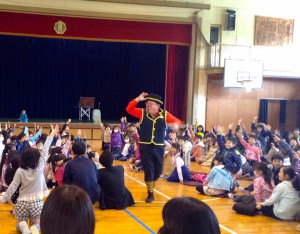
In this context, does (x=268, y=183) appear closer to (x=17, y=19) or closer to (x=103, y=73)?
(x=17, y=19)

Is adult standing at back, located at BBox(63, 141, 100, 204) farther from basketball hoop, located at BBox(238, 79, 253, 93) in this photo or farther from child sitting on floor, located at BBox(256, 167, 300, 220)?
basketball hoop, located at BBox(238, 79, 253, 93)

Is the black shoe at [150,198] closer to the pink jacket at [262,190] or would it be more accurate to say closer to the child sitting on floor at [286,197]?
the pink jacket at [262,190]

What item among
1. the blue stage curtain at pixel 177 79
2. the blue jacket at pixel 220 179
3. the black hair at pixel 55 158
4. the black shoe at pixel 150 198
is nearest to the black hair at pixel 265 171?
the blue jacket at pixel 220 179

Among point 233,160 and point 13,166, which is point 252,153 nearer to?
point 233,160

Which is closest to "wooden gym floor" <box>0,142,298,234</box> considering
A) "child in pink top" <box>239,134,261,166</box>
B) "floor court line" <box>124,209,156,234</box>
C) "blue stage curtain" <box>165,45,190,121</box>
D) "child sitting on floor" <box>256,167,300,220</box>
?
"floor court line" <box>124,209,156,234</box>

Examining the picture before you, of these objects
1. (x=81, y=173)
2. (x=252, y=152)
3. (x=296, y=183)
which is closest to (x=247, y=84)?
(x=252, y=152)

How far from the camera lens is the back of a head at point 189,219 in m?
1.56

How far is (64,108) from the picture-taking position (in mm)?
19016

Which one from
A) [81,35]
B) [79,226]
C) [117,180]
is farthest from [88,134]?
[79,226]

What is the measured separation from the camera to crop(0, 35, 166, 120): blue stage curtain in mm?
18281

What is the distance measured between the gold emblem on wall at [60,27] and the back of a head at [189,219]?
1417 centimetres

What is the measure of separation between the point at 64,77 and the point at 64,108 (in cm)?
134

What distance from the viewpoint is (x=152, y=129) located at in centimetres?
686

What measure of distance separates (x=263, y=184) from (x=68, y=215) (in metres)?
5.62
